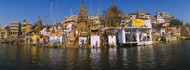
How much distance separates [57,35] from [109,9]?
150 ft

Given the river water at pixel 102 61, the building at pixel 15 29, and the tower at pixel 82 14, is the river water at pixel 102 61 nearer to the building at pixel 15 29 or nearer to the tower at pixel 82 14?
the tower at pixel 82 14

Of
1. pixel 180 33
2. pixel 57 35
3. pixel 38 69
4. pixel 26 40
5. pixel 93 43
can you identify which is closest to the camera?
pixel 38 69

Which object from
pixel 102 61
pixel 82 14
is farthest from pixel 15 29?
pixel 102 61

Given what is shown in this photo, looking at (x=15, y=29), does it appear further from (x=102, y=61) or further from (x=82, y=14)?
(x=102, y=61)

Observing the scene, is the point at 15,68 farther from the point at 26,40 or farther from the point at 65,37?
the point at 26,40

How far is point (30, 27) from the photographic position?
112062 mm

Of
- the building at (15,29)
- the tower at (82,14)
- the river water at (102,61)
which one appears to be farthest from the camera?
the building at (15,29)

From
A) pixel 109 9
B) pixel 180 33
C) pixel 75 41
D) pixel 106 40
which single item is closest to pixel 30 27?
pixel 109 9

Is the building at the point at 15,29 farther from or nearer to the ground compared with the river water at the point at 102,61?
farther from the ground

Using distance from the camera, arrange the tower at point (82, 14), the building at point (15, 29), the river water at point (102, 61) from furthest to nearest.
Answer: the building at point (15, 29) < the tower at point (82, 14) < the river water at point (102, 61)

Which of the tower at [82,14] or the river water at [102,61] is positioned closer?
the river water at [102,61]

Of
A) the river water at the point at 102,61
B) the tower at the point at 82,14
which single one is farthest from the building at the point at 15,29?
the river water at the point at 102,61

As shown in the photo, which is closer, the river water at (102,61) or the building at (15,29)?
the river water at (102,61)

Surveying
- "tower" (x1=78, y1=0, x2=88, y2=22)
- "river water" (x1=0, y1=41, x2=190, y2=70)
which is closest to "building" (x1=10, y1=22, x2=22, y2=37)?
"tower" (x1=78, y1=0, x2=88, y2=22)
